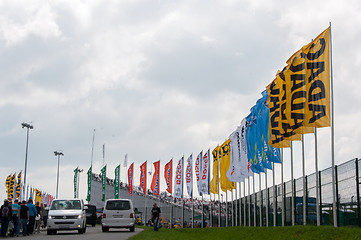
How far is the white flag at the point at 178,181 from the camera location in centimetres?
4238

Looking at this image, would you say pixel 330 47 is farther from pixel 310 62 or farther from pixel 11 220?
pixel 11 220

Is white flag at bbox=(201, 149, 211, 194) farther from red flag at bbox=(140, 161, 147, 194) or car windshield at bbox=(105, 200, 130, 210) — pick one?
red flag at bbox=(140, 161, 147, 194)

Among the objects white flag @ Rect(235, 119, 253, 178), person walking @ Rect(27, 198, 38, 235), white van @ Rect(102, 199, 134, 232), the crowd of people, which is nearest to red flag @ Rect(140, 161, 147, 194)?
white flag @ Rect(235, 119, 253, 178)

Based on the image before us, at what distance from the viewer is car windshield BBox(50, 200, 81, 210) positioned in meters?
26.6

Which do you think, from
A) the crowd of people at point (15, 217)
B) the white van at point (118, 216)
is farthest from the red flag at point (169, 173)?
the crowd of people at point (15, 217)

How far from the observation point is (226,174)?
34.6 meters

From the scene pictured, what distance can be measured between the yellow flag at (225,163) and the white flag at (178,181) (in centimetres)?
601

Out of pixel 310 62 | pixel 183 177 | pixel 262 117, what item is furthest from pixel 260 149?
pixel 183 177

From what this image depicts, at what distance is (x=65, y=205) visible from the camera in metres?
26.8

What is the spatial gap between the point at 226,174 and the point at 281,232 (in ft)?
58.5

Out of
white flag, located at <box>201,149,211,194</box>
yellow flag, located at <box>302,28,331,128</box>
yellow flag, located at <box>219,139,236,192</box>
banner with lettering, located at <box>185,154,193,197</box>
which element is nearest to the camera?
→ yellow flag, located at <box>302,28,331,128</box>

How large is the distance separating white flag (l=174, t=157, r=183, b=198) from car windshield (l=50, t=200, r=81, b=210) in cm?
1601

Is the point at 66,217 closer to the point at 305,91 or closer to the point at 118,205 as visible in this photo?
the point at 118,205

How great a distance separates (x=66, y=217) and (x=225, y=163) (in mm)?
12921
